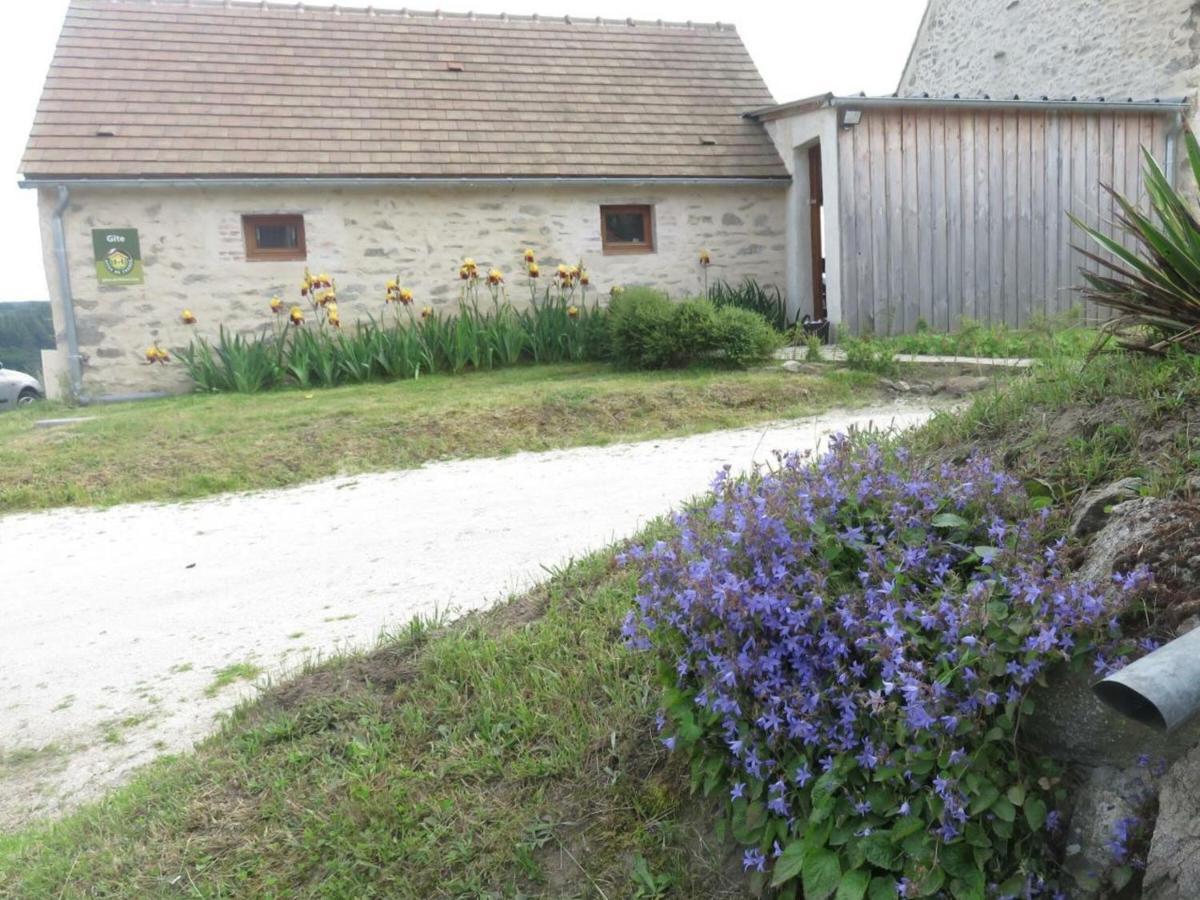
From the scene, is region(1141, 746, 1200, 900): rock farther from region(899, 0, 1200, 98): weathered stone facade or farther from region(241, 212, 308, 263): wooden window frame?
region(899, 0, 1200, 98): weathered stone facade

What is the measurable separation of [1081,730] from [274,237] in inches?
535

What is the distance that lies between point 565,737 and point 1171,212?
2.80 meters

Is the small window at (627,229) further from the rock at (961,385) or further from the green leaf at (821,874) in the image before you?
the green leaf at (821,874)

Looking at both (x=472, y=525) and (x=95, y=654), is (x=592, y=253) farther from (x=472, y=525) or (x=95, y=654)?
(x=95, y=654)

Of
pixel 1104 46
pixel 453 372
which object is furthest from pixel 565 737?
pixel 1104 46

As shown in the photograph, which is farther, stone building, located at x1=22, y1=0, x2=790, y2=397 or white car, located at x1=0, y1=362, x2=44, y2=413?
white car, located at x1=0, y1=362, x2=44, y2=413

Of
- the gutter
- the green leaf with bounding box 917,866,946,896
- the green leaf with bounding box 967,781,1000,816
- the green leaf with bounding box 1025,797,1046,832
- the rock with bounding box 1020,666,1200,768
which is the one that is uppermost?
the gutter

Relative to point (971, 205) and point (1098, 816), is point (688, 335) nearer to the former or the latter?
point (971, 205)

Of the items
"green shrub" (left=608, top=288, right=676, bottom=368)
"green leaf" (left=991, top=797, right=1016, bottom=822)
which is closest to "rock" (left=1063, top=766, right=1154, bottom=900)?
"green leaf" (left=991, top=797, right=1016, bottom=822)

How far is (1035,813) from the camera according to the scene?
219cm

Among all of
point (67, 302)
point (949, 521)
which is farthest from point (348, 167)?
Answer: point (949, 521)

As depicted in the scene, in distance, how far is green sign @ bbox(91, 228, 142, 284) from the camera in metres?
13.3

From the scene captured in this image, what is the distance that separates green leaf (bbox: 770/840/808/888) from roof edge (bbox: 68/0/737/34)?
16707 millimetres

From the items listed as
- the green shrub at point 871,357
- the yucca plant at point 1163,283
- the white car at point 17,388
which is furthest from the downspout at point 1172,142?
the white car at point 17,388
